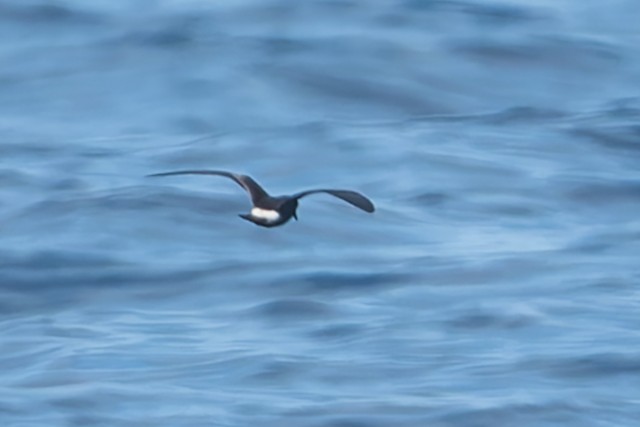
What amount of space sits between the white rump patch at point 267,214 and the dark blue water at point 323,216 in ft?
6.86

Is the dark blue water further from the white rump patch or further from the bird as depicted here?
the white rump patch

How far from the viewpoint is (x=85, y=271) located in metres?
12.3

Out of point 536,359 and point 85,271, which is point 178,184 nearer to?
point 85,271

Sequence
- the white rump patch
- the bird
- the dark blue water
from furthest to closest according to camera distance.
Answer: the dark blue water
the white rump patch
the bird

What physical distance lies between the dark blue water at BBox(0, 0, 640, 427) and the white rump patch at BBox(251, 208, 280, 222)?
2.09 m

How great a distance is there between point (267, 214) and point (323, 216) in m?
6.03

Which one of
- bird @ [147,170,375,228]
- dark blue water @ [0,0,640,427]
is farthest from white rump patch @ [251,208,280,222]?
dark blue water @ [0,0,640,427]

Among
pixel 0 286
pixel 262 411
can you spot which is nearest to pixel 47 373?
pixel 262 411

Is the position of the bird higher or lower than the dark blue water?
higher

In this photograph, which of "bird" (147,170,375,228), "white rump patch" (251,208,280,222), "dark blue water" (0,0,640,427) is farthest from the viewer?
"dark blue water" (0,0,640,427)

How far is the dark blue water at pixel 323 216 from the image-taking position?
10.0m

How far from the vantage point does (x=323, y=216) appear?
13.5 metres

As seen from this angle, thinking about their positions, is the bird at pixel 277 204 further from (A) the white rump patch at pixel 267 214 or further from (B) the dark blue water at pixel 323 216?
(B) the dark blue water at pixel 323 216

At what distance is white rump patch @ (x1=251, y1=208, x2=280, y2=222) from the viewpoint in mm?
7347
